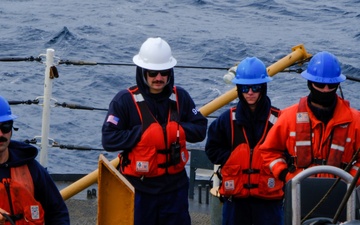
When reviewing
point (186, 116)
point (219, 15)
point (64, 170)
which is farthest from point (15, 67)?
point (186, 116)

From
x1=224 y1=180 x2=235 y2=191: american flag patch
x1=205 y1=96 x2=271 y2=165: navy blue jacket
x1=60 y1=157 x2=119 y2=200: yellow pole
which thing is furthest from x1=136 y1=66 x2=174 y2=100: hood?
x1=60 y1=157 x2=119 y2=200: yellow pole

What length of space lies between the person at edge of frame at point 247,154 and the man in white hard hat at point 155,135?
0.74 ft

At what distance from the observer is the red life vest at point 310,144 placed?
6.21 meters

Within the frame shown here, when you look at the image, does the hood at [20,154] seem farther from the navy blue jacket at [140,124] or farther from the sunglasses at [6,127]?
the navy blue jacket at [140,124]

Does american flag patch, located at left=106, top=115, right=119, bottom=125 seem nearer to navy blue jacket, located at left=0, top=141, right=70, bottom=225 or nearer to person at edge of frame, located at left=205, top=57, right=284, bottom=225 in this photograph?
person at edge of frame, located at left=205, top=57, right=284, bottom=225

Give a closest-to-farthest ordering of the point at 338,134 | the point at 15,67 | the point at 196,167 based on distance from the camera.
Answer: the point at 338,134 → the point at 196,167 → the point at 15,67

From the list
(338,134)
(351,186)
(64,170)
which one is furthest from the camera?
(64,170)

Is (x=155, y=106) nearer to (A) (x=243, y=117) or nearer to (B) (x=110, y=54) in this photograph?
(A) (x=243, y=117)

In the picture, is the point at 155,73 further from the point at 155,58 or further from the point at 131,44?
the point at 131,44

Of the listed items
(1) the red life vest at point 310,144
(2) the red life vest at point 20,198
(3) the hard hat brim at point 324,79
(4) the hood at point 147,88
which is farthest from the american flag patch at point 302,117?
(2) the red life vest at point 20,198

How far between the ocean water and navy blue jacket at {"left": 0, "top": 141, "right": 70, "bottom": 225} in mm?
9197

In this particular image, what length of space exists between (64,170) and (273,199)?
8246 millimetres

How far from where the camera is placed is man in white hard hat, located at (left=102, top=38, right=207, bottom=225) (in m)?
6.60

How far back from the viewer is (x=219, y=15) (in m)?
29.6
